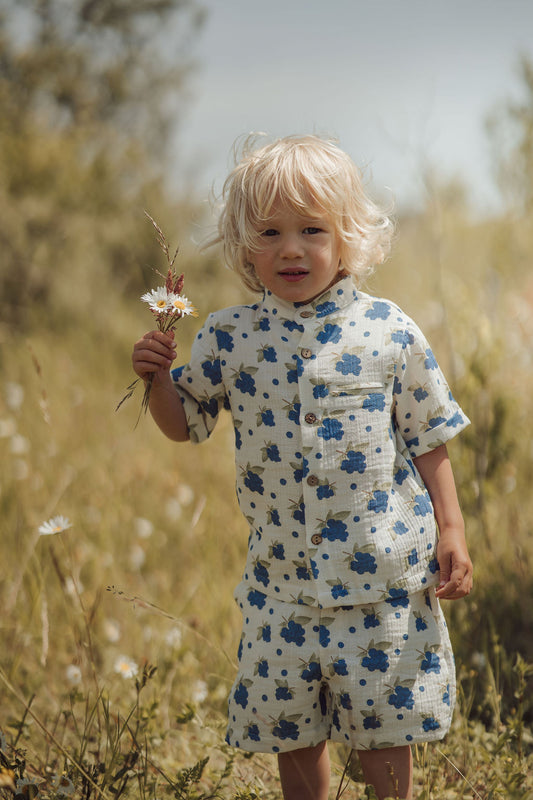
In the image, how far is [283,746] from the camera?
1.50 meters

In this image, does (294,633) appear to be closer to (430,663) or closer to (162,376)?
(430,663)

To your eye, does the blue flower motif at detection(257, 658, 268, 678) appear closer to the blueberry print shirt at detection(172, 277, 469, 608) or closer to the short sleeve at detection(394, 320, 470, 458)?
the blueberry print shirt at detection(172, 277, 469, 608)

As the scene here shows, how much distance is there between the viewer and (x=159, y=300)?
1.38m

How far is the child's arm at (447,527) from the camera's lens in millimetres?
1492

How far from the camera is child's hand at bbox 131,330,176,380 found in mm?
1452

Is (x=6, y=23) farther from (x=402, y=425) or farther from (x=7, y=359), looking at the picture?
(x=402, y=425)

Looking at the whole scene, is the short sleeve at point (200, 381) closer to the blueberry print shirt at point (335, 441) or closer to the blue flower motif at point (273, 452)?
the blueberry print shirt at point (335, 441)

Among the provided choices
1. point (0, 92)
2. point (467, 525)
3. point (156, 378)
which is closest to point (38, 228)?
point (0, 92)

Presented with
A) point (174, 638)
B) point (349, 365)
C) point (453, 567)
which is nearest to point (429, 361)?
point (349, 365)

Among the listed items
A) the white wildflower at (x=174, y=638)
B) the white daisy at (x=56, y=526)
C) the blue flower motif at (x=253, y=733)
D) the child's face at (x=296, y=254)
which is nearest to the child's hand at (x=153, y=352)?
the child's face at (x=296, y=254)

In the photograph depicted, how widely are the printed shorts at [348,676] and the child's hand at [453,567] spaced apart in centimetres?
6

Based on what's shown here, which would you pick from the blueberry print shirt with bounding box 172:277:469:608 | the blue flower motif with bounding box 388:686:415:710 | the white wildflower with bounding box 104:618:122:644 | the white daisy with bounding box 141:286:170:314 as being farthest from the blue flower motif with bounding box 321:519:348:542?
the white wildflower with bounding box 104:618:122:644

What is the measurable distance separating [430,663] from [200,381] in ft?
2.46

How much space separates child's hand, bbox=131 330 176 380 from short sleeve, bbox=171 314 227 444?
0.46 feet
